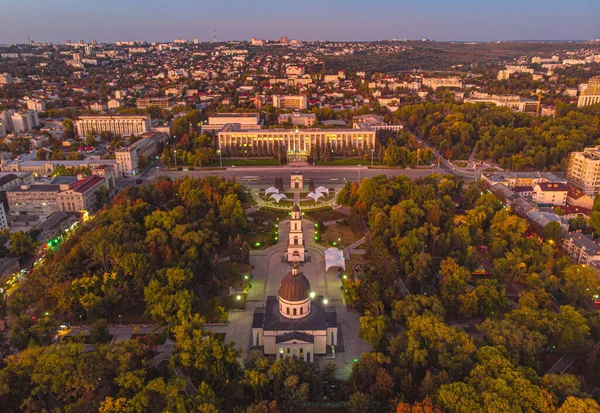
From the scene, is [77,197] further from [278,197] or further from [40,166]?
[278,197]

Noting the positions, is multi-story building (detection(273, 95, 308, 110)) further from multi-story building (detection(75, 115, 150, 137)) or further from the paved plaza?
the paved plaza

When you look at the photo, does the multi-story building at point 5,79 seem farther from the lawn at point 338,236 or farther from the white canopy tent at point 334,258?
→ the white canopy tent at point 334,258

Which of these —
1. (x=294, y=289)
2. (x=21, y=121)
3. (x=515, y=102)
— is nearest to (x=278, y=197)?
(x=294, y=289)

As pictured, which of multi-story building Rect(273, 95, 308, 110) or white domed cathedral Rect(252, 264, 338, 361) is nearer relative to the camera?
white domed cathedral Rect(252, 264, 338, 361)

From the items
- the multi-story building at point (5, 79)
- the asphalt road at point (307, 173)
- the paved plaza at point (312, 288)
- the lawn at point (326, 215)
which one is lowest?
the paved plaza at point (312, 288)

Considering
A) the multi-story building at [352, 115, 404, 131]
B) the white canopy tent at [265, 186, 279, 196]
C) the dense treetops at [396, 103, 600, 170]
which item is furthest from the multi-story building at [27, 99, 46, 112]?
the dense treetops at [396, 103, 600, 170]

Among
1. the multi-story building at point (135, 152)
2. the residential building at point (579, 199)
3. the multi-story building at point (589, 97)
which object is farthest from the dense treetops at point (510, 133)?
the multi-story building at point (135, 152)
